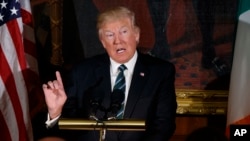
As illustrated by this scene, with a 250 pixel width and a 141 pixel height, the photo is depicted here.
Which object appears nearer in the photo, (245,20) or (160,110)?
(160,110)

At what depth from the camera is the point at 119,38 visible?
8.23 ft

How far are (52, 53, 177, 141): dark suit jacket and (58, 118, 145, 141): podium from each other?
0.70 m

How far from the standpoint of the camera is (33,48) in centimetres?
326

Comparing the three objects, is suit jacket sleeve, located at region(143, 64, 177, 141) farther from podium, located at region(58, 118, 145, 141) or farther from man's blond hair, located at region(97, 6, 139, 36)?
podium, located at region(58, 118, 145, 141)

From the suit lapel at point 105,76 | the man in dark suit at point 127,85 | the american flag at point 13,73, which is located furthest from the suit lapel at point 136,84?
the american flag at point 13,73

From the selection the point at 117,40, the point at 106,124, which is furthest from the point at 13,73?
the point at 106,124

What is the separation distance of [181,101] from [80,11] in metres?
1.06

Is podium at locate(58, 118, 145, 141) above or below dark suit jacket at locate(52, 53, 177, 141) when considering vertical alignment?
above

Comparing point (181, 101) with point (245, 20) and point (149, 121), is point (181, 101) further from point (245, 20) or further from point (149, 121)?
point (149, 121)

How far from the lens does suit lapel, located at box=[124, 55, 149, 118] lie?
2455mm

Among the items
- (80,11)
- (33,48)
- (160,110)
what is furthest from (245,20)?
(33,48)

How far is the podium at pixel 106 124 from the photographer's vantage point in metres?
1.67

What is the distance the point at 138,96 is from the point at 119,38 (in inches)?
13.3

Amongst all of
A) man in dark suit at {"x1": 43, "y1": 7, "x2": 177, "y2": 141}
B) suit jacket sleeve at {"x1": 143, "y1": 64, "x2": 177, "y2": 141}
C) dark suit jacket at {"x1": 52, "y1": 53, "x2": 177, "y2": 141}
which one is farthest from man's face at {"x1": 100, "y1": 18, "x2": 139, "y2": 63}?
suit jacket sleeve at {"x1": 143, "y1": 64, "x2": 177, "y2": 141}
